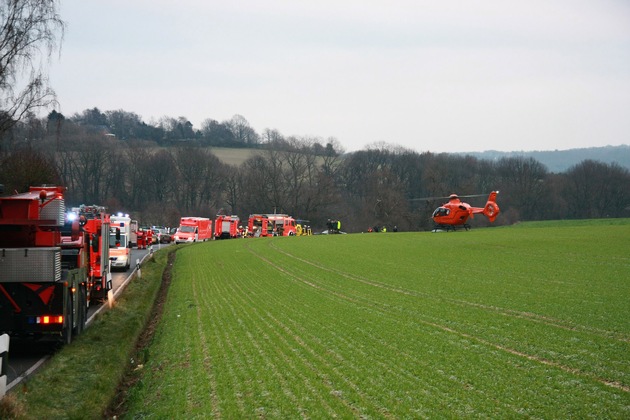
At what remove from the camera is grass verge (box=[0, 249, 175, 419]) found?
10141 mm

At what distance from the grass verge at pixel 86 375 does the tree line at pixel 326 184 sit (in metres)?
88.0

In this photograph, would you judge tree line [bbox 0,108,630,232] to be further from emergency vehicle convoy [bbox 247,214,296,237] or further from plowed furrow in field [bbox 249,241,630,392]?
plowed furrow in field [bbox 249,241,630,392]

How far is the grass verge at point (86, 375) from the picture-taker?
10141 mm

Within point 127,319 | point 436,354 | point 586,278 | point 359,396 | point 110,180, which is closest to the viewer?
point 359,396

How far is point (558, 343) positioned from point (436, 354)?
102 inches

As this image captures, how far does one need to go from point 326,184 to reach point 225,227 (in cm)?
4192

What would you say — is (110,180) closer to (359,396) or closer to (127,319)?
(127,319)

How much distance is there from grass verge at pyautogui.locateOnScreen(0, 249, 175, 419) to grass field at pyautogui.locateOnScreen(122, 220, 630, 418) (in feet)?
1.81

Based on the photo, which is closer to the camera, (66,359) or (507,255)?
(66,359)

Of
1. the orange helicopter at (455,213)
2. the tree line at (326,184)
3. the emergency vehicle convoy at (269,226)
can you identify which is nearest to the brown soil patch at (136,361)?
the orange helicopter at (455,213)

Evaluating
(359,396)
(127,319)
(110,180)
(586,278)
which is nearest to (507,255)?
(586,278)

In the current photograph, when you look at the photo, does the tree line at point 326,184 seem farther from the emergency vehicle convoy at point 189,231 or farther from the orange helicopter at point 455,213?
the orange helicopter at point 455,213

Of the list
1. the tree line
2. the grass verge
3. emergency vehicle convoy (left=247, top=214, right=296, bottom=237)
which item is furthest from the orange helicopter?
the grass verge

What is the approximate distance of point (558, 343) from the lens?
44.4 ft
